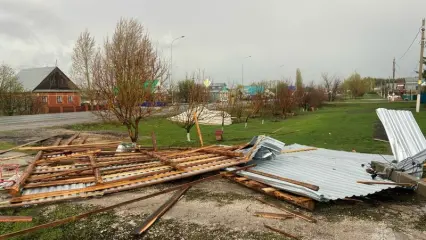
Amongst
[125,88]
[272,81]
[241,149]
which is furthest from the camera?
[272,81]

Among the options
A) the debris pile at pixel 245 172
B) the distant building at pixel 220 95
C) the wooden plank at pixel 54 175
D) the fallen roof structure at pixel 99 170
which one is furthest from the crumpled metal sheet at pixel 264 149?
the distant building at pixel 220 95

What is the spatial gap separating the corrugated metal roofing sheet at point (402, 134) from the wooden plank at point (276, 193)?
2838 millimetres

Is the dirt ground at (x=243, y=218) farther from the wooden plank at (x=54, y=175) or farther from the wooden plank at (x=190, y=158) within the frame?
the wooden plank at (x=190, y=158)

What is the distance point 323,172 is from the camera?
22.1 feet

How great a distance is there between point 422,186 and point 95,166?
6589mm

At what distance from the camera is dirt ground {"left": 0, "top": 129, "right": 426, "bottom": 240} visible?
435 cm

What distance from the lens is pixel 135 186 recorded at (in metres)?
6.05

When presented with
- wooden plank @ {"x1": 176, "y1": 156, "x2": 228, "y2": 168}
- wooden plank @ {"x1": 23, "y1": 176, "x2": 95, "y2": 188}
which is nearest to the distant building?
wooden plank @ {"x1": 176, "y1": 156, "x2": 228, "y2": 168}

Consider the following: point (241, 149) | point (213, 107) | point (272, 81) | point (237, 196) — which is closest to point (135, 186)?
point (237, 196)

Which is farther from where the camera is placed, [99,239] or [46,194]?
[46,194]

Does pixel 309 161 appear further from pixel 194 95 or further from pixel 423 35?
pixel 423 35

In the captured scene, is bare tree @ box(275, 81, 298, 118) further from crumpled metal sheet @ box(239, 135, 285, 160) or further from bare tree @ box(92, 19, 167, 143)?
crumpled metal sheet @ box(239, 135, 285, 160)

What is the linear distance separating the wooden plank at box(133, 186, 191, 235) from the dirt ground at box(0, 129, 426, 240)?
0.08 meters

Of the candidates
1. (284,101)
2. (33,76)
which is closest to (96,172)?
(284,101)
